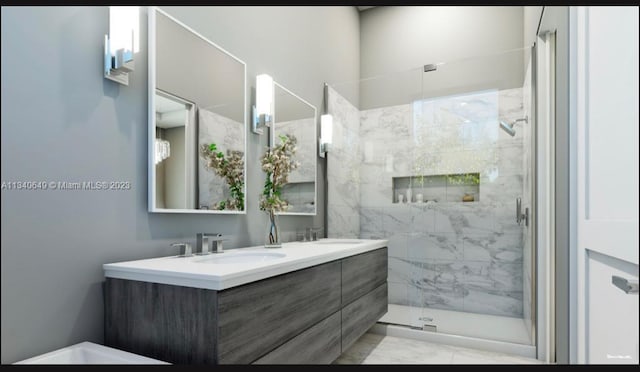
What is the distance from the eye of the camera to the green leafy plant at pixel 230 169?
1.87 m

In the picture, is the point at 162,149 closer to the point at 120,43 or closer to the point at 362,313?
the point at 120,43

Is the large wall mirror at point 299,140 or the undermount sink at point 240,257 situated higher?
the large wall mirror at point 299,140

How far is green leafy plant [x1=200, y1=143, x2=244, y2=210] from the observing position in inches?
73.5

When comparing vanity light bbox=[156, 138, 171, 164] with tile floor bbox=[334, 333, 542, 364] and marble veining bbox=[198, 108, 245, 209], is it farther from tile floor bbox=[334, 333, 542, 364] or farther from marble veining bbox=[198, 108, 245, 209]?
tile floor bbox=[334, 333, 542, 364]

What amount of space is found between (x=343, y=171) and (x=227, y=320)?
7.61ft

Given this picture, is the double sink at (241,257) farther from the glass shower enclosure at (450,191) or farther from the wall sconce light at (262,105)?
the glass shower enclosure at (450,191)

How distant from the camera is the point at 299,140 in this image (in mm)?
2740

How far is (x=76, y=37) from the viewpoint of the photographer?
49.8 inches

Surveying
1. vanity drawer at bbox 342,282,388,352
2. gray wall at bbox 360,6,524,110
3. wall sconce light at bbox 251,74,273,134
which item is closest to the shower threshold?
vanity drawer at bbox 342,282,388,352

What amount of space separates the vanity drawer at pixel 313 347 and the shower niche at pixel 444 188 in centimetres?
162

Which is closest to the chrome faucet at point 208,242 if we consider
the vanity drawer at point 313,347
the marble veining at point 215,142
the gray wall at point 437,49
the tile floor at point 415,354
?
the marble veining at point 215,142

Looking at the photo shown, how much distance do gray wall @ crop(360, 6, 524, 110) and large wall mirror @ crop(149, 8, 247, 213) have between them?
1580 millimetres

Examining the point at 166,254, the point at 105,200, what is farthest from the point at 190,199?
the point at 105,200

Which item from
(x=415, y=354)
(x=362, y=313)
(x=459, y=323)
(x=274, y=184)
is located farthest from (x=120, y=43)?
(x=459, y=323)
